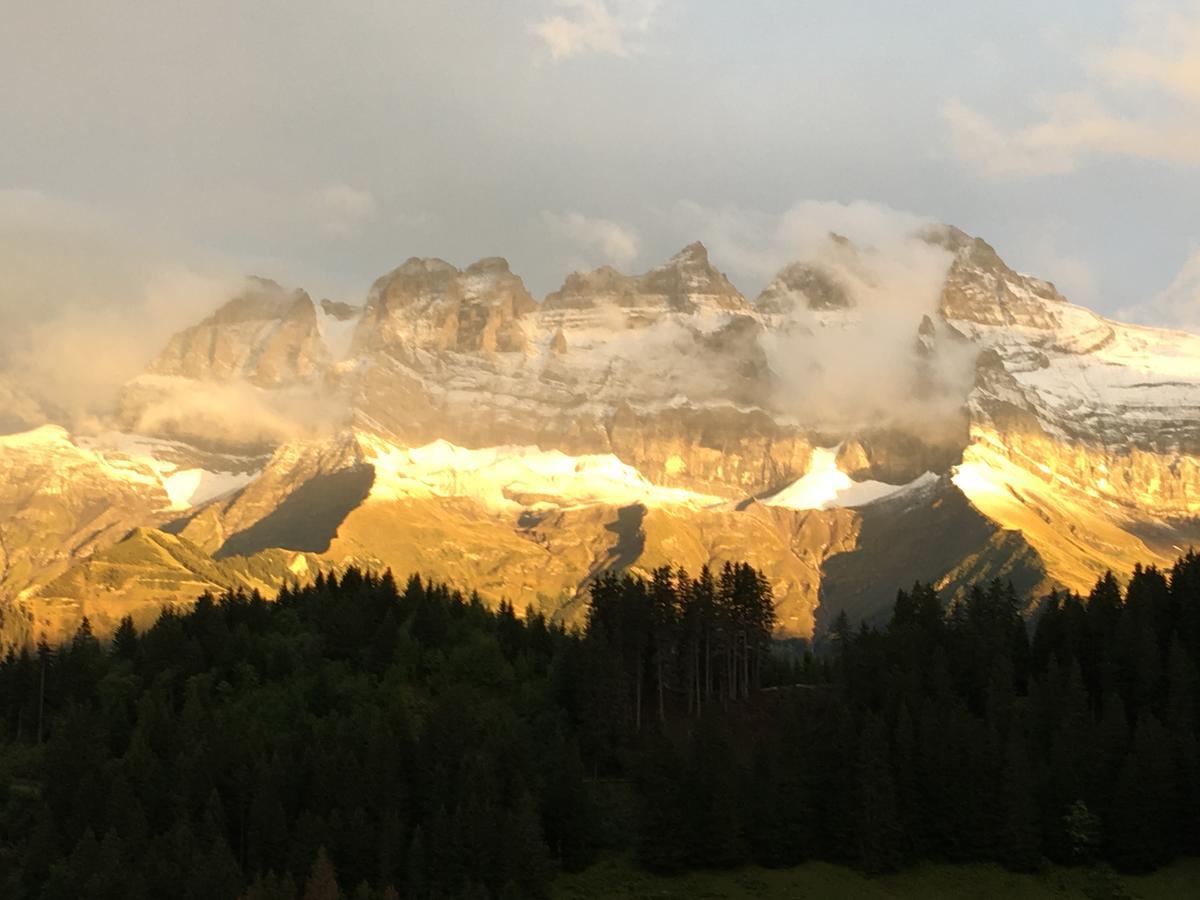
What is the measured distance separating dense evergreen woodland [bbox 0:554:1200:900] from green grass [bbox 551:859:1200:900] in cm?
180

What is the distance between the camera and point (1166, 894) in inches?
5285

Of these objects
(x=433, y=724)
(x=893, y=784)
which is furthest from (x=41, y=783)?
(x=893, y=784)

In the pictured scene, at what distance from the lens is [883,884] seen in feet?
456

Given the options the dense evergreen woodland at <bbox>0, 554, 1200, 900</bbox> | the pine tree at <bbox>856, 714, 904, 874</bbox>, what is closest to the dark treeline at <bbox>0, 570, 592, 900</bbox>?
the dense evergreen woodland at <bbox>0, 554, 1200, 900</bbox>

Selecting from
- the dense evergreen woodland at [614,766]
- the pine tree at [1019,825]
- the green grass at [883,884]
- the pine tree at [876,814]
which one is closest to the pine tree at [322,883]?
the dense evergreen woodland at [614,766]

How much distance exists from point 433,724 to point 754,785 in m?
31.1

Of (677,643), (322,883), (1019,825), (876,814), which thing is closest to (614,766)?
(677,643)

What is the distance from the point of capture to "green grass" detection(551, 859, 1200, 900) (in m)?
136

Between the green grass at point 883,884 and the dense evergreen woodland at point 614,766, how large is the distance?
1.80 m

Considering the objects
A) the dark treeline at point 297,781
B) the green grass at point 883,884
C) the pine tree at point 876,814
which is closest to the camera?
the green grass at point 883,884

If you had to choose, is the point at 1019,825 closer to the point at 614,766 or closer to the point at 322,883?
the point at 614,766

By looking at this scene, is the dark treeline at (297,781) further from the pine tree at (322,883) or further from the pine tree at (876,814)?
the pine tree at (876,814)

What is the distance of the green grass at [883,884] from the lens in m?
136

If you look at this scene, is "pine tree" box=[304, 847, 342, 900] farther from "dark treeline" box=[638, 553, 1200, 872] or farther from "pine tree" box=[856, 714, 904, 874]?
"pine tree" box=[856, 714, 904, 874]
